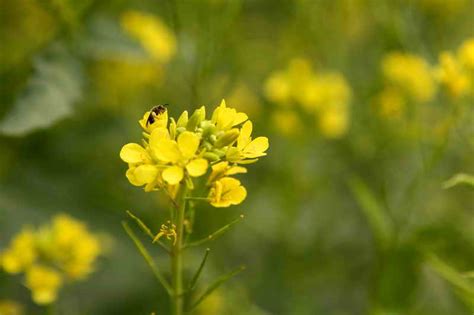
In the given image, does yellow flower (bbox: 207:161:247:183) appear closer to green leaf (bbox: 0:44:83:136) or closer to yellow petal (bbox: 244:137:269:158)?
yellow petal (bbox: 244:137:269:158)

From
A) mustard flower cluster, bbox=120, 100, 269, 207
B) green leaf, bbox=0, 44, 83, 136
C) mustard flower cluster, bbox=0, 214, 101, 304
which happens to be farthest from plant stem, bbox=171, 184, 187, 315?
green leaf, bbox=0, 44, 83, 136

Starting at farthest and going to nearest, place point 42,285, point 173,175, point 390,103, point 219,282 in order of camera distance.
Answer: point 390,103 < point 42,285 < point 219,282 < point 173,175

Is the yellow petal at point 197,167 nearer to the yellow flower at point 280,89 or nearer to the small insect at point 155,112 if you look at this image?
the small insect at point 155,112

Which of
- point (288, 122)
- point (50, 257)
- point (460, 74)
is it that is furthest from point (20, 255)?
point (460, 74)

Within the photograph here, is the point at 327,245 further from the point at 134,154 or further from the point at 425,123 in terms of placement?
the point at 134,154

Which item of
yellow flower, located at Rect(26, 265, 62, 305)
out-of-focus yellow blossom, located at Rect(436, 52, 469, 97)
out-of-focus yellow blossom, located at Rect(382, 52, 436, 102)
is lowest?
yellow flower, located at Rect(26, 265, 62, 305)

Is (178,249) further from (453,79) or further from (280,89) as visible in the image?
(280,89)
